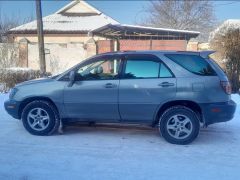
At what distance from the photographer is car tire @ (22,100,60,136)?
6793 millimetres

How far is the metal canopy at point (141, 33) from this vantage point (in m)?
16.7

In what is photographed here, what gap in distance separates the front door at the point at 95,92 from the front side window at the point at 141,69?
0.23m

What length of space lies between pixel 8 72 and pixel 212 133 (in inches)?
362

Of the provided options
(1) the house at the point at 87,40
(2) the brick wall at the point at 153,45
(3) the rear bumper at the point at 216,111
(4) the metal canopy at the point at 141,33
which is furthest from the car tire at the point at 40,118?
(2) the brick wall at the point at 153,45

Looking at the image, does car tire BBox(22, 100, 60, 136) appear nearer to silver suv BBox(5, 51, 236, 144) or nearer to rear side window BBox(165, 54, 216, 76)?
silver suv BBox(5, 51, 236, 144)

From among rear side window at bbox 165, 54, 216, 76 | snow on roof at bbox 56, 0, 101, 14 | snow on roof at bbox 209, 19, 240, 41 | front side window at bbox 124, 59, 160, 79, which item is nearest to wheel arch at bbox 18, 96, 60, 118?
front side window at bbox 124, 59, 160, 79

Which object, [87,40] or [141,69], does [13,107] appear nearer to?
[141,69]

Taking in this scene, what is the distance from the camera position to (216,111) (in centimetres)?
623

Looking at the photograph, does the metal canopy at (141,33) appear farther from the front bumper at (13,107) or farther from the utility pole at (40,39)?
the front bumper at (13,107)

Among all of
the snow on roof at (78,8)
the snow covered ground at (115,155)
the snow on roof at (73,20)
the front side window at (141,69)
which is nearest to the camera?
the snow covered ground at (115,155)

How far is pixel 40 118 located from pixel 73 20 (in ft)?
84.1

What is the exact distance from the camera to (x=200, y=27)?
42062 millimetres

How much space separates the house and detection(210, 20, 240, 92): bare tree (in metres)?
3.33

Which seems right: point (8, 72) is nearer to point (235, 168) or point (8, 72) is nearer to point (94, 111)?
point (94, 111)
